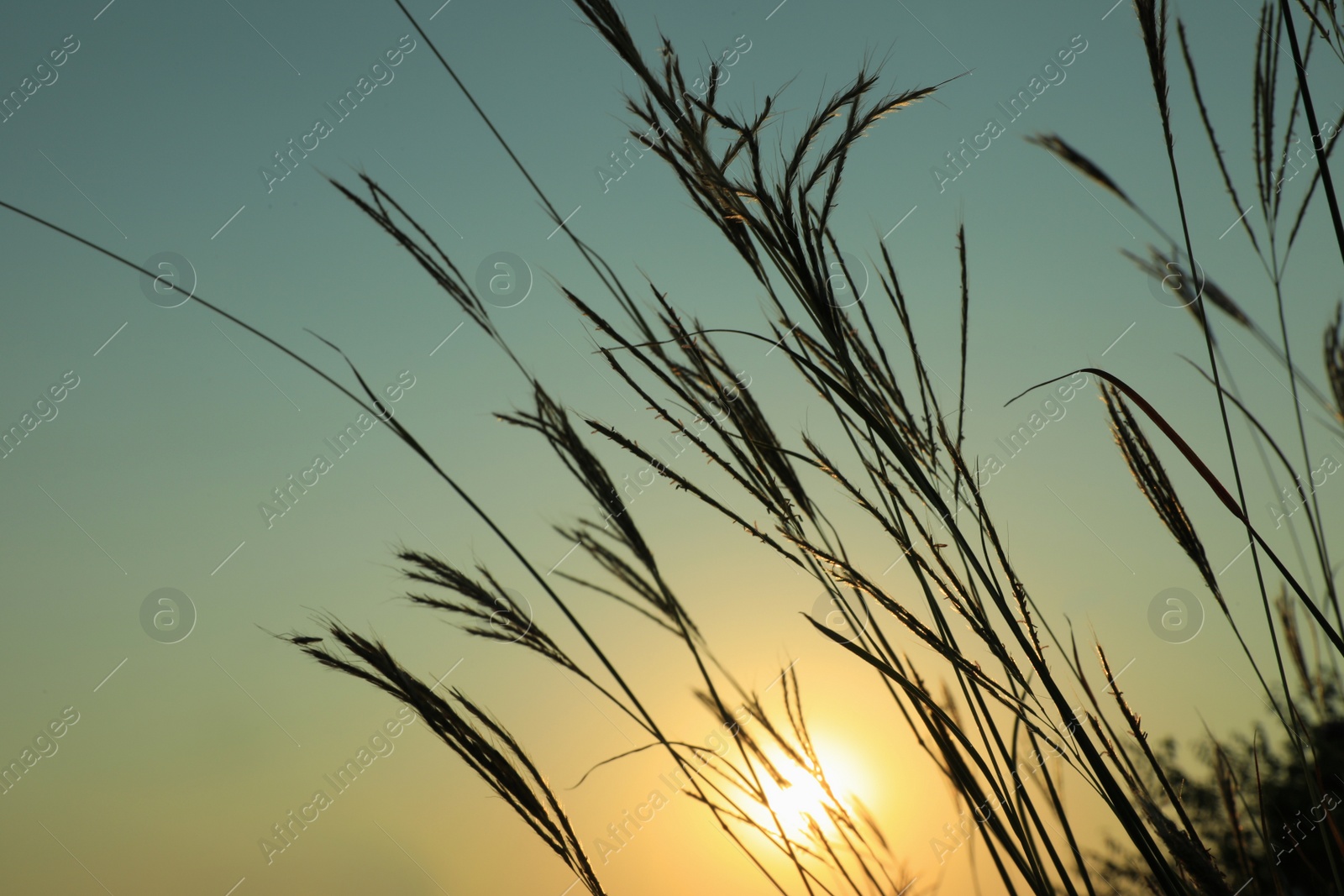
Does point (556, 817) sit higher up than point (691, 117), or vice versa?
point (691, 117)

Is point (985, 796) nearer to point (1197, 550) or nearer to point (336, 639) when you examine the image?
point (1197, 550)

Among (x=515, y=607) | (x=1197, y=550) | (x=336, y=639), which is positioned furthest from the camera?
(x=515, y=607)

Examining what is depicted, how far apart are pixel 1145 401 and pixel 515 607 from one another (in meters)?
0.91

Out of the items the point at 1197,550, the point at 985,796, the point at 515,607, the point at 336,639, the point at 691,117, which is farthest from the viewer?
the point at 515,607

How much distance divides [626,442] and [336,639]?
597mm

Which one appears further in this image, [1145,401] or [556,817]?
[556,817]

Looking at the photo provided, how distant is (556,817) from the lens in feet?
3.55

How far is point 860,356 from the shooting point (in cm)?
71

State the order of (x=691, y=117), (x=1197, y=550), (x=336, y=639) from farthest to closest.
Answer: (x=336, y=639)
(x=1197, y=550)
(x=691, y=117)

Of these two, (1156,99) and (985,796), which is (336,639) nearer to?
(985,796)

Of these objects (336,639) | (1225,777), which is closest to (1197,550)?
(1225,777)

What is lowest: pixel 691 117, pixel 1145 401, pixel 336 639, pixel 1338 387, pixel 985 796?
pixel 985 796

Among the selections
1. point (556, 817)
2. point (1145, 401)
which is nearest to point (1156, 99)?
point (1145, 401)

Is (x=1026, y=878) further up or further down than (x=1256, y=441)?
further down
